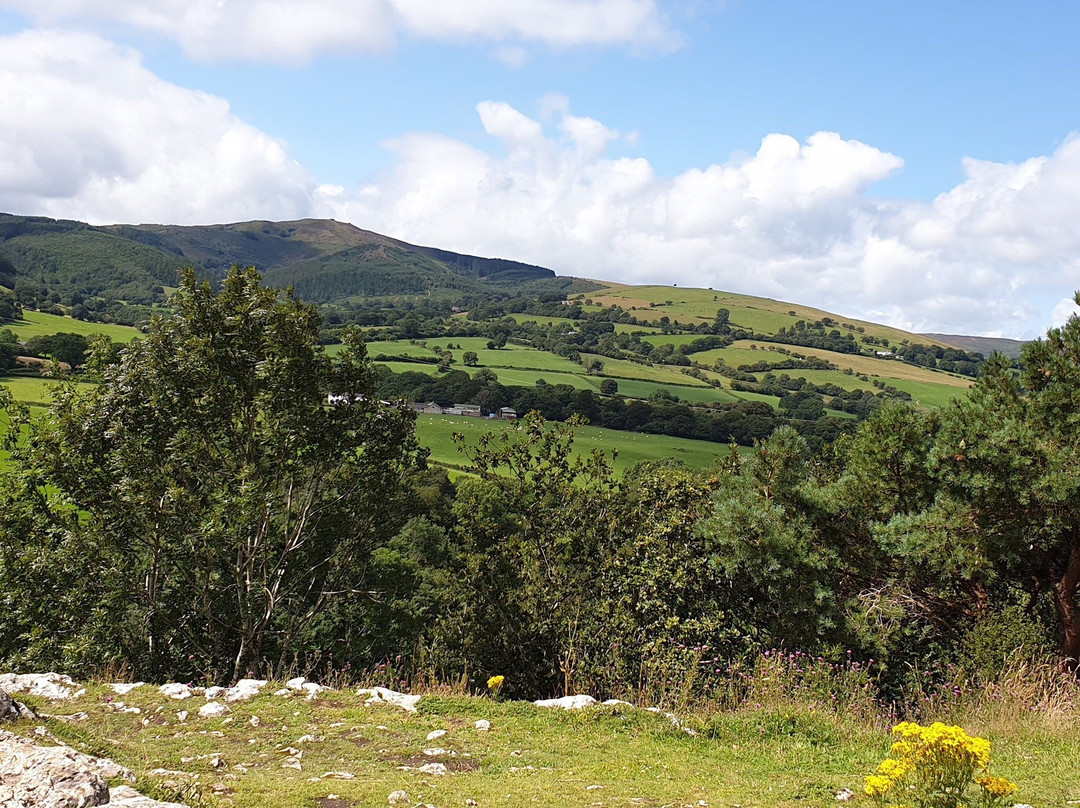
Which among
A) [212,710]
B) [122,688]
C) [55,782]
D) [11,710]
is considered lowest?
[122,688]

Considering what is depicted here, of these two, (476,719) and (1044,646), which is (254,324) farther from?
(1044,646)

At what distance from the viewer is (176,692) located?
9.97 meters

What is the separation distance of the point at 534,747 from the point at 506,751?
1.23 feet

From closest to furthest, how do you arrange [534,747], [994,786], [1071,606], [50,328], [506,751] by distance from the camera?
Result: [994,786] < [506,751] < [534,747] < [1071,606] < [50,328]

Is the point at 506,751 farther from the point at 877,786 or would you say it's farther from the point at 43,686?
the point at 43,686

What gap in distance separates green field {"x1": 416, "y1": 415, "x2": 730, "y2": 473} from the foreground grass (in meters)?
Result: 61.9

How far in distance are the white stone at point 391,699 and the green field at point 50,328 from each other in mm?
98449

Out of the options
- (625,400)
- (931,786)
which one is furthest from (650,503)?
(625,400)

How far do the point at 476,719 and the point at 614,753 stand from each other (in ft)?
7.11

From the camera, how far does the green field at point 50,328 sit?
9738 cm

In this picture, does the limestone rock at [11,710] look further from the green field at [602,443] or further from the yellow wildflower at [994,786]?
the green field at [602,443]

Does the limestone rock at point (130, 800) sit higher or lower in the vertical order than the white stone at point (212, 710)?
higher

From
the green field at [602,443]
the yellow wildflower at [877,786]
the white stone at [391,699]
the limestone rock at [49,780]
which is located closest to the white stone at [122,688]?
the white stone at [391,699]

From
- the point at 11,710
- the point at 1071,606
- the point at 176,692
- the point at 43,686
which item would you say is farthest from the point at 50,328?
the point at 1071,606
